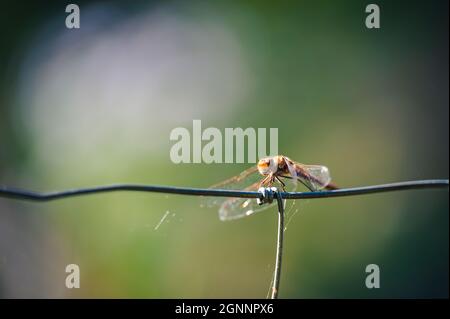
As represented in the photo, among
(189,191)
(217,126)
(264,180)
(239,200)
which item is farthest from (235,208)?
(217,126)

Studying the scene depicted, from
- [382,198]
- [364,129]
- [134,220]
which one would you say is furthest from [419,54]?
[134,220]

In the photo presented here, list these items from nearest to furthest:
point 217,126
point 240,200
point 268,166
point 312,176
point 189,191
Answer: point 189,191 → point 268,166 → point 312,176 → point 240,200 → point 217,126

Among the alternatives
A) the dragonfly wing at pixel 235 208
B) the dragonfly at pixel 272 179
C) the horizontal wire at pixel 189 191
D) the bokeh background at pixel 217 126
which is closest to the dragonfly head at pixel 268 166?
the dragonfly at pixel 272 179

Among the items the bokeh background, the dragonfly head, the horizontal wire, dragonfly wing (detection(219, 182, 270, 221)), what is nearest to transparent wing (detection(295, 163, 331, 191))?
the dragonfly head

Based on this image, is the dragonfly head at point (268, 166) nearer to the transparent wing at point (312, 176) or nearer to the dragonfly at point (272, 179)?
the dragonfly at point (272, 179)

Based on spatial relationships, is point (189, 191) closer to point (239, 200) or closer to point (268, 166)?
point (268, 166)

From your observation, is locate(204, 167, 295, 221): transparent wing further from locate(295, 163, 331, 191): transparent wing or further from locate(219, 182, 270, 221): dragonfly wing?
locate(295, 163, 331, 191): transparent wing
